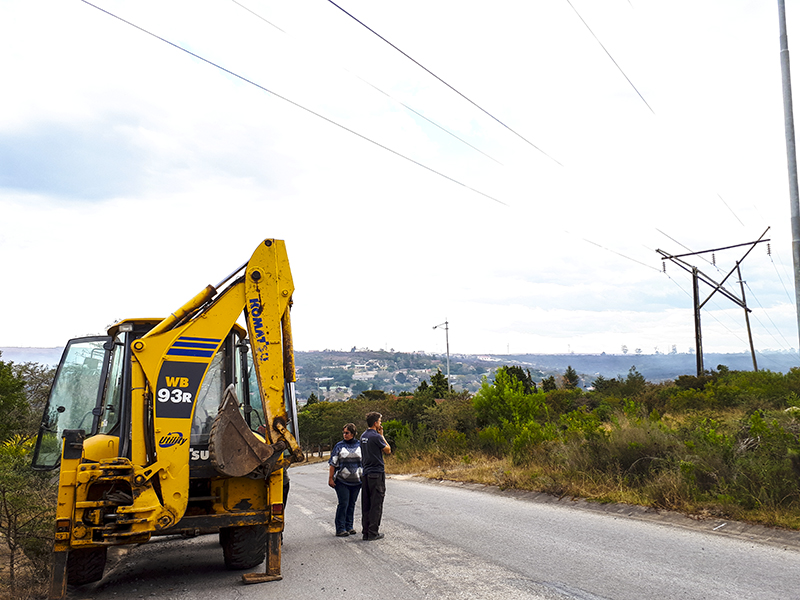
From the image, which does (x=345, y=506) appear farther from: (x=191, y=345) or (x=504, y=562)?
(x=191, y=345)

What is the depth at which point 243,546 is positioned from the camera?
7605mm

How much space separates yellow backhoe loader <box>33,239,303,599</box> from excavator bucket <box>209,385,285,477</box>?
0.04ft

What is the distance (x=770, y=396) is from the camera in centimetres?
2066

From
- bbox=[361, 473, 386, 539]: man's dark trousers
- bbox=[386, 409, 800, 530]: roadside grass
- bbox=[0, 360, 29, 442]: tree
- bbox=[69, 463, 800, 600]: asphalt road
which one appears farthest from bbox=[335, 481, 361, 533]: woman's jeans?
bbox=[0, 360, 29, 442]: tree

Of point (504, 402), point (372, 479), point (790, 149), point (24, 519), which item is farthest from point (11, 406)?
point (790, 149)

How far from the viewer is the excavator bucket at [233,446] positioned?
6.68 meters

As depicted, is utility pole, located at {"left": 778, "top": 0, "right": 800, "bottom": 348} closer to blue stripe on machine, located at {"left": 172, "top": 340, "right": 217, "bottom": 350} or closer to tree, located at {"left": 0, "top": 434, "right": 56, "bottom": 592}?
blue stripe on machine, located at {"left": 172, "top": 340, "right": 217, "bottom": 350}

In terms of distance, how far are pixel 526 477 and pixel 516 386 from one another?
10.2m

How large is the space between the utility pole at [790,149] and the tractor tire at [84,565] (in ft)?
39.3

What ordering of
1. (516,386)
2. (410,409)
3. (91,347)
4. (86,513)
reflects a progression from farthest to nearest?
1. (410,409)
2. (516,386)
3. (91,347)
4. (86,513)

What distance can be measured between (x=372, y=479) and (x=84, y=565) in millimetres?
4160

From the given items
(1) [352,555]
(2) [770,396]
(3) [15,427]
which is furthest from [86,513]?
(2) [770,396]

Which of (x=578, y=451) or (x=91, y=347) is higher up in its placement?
(x=91, y=347)

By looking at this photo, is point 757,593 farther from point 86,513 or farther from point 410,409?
point 410,409
